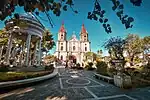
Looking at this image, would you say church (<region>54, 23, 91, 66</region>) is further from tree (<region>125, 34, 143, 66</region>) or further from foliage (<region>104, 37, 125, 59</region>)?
foliage (<region>104, 37, 125, 59</region>)

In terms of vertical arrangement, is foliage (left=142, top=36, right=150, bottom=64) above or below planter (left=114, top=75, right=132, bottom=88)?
above

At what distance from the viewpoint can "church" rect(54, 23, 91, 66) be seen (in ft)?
220

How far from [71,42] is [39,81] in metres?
59.4

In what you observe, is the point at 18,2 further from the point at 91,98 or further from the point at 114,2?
the point at 91,98

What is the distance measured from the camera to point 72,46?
230ft

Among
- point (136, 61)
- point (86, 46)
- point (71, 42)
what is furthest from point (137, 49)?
point (71, 42)

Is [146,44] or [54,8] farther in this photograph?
[146,44]

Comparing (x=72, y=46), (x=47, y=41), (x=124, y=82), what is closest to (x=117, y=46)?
(x=124, y=82)

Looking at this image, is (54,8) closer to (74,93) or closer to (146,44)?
(74,93)

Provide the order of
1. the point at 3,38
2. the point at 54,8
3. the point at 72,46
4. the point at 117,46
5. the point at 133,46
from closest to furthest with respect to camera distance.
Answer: the point at 54,8 < the point at 117,46 < the point at 3,38 < the point at 133,46 < the point at 72,46

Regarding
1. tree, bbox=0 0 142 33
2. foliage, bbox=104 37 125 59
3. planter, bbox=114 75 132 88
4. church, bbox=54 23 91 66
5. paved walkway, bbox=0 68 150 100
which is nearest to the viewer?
tree, bbox=0 0 142 33

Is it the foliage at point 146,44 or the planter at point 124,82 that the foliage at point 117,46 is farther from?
the foliage at point 146,44

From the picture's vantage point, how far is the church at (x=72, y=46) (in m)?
67.1

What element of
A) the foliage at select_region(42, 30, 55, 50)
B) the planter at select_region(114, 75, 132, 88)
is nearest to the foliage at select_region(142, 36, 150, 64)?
the foliage at select_region(42, 30, 55, 50)
